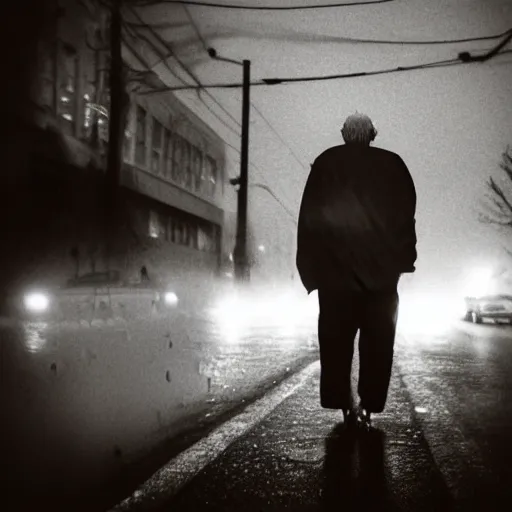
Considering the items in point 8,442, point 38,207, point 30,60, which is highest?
point 30,60

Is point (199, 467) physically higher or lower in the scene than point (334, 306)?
lower

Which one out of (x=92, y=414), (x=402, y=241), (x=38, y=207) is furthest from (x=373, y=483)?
(x=38, y=207)

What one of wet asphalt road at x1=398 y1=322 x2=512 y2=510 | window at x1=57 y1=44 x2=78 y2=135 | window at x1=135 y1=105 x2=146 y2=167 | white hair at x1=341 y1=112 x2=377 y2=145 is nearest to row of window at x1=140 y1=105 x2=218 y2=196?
window at x1=135 y1=105 x2=146 y2=167

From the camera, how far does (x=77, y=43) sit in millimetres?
25250

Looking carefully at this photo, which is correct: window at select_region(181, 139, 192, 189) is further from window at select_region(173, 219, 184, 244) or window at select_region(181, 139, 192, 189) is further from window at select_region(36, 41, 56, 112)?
window at select_region(36, 41, 56, 112)

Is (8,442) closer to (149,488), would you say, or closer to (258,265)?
(149,488)

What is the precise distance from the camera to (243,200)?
74.4 feet

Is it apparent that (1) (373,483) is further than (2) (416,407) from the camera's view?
No

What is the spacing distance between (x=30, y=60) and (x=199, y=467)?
22.6 metres

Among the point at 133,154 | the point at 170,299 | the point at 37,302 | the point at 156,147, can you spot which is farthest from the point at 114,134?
the point at 156,147

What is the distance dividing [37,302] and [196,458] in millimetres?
10563

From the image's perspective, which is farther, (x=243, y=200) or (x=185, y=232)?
(x=185, y=232)

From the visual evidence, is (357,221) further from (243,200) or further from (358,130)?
(243,200)

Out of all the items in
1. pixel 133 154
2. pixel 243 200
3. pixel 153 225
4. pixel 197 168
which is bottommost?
pixel 243 200
